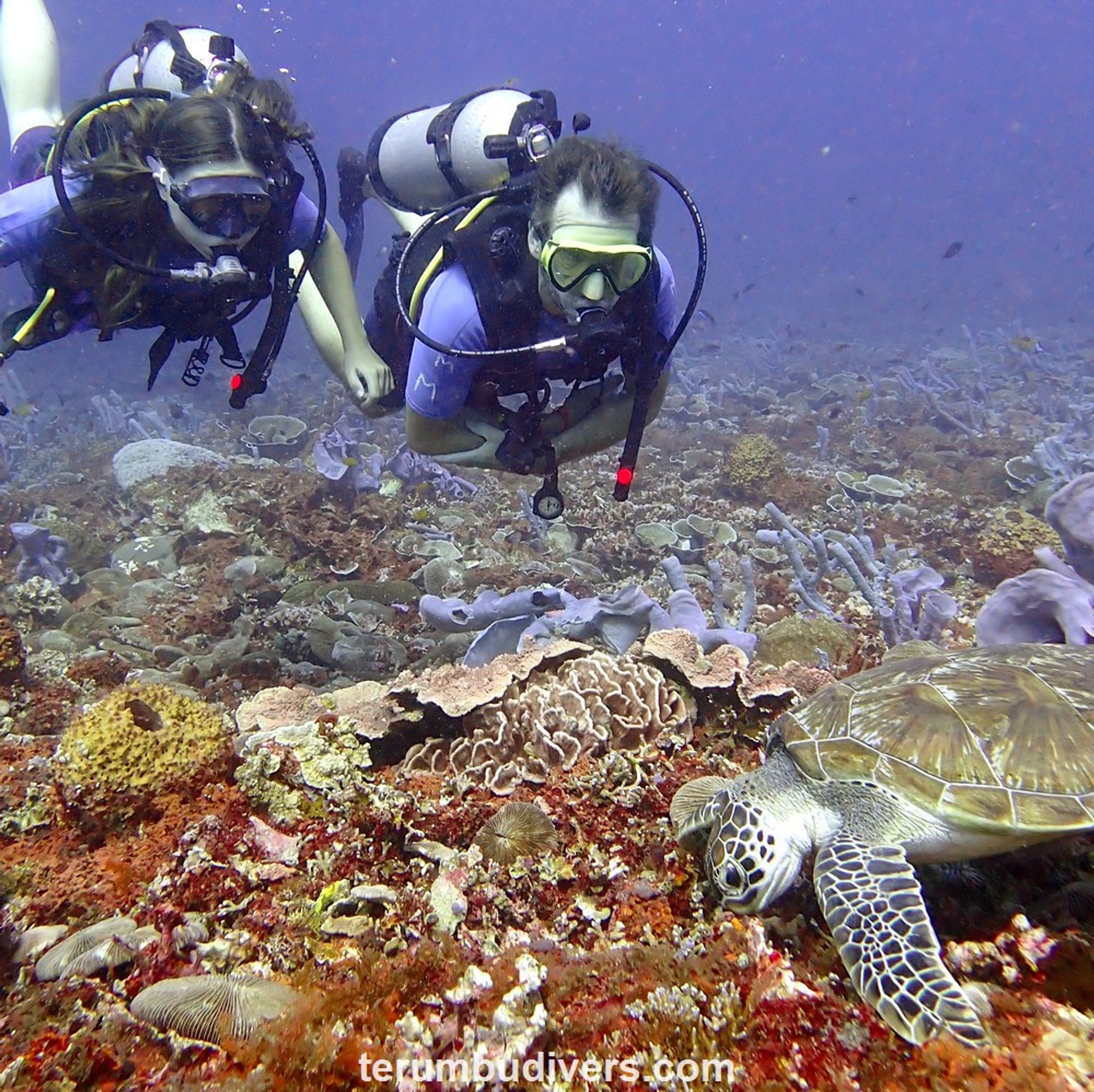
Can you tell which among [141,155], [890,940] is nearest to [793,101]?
[141,155]

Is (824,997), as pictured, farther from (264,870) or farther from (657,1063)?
Answer: (264,870)

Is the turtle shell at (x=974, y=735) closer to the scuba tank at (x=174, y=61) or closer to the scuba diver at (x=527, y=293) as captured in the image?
the scuba diver at (x=527, y=293)

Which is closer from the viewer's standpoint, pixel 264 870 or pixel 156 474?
pixel 264 870

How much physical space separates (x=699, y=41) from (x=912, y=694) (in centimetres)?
15811

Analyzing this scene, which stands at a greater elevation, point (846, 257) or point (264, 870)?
point (264, 870)

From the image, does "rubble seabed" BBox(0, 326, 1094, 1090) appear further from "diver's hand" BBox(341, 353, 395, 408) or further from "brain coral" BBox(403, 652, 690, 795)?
"diver's hand" BBox(341, 353, 395, 408)

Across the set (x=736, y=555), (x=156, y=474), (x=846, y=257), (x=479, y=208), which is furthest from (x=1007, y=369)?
(x=846, y=257)

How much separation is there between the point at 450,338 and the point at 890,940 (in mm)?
3246

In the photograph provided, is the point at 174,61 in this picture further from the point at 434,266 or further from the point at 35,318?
the point at 434,266

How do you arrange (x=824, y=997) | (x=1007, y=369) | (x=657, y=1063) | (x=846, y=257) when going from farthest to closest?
(x=846, y=257) → (x=1007, y=369) → (x=824, y=997) → (x=657, y=1063)

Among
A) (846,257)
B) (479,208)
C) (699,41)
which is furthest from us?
(699,41)

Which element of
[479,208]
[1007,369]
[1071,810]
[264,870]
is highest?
[479,208]

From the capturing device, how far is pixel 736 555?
7027mm

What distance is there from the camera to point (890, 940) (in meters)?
1.69
